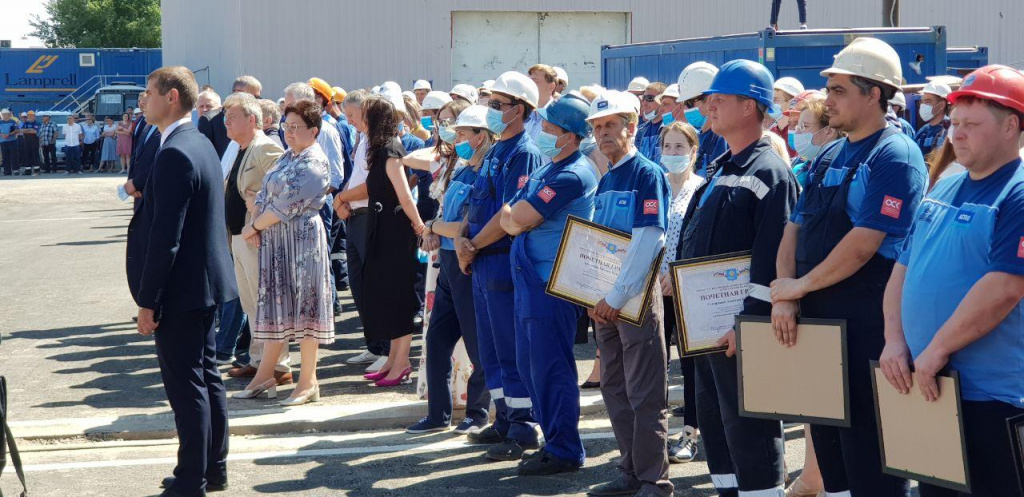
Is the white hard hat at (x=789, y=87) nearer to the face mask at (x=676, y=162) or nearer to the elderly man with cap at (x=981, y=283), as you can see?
the face mask at (x=676, y=162)

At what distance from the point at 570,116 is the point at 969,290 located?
103 inches

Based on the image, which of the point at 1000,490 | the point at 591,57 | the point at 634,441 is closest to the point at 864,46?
the point at 1000,490

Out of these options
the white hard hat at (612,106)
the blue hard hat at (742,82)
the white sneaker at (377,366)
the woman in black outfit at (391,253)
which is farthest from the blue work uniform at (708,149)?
the white sneaker at (377,366)

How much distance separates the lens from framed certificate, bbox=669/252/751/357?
14.8 ft

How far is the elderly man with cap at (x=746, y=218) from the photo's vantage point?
4414 millimetres

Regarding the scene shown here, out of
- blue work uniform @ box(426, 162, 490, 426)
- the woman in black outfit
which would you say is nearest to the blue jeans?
the woman in black outfit

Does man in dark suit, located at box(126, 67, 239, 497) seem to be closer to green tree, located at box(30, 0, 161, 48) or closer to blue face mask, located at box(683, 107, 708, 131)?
blue face mask, located at box(683, 107, 708, 131)

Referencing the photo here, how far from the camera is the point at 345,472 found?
6086 millimetres

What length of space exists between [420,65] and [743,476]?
26766 mm

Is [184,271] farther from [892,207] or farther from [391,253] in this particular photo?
→ [892,207]

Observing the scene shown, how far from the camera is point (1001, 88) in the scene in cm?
340

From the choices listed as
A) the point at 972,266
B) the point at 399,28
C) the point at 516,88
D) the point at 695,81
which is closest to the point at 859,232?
the point at 972,266

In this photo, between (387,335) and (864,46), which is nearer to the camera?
(864,46)

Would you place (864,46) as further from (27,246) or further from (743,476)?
(27,246)
